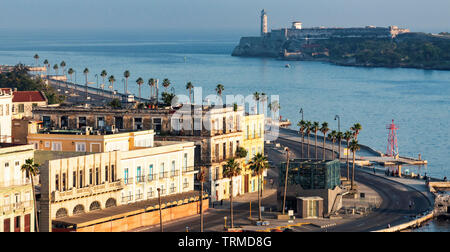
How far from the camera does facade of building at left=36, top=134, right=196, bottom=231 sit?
64.2m

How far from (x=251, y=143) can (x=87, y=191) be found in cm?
3025

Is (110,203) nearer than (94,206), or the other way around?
(94,206)

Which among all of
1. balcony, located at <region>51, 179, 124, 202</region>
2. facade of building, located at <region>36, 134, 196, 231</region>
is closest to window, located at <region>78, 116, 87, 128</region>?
facade of building, located at <region>36, 134, 196, 231</region>

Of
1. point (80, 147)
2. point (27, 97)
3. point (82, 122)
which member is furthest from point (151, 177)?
point (27, 97)

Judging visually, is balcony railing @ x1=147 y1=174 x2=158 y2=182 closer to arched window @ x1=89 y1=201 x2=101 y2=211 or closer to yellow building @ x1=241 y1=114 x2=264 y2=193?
arched window @ x1=89 y1=201 x2=101 y2=211

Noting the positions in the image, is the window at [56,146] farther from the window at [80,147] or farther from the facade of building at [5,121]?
the facade of building at [5,121]

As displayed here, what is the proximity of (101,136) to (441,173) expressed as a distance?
2493 inches

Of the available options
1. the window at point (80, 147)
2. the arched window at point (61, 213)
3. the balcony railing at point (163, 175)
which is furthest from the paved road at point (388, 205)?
the window at point (80, 147)

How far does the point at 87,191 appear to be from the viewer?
6706cm

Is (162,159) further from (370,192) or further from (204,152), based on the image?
(370,192)

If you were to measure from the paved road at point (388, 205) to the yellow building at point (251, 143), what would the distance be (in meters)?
12.0

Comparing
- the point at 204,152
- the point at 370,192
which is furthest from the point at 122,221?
the point at 370,192

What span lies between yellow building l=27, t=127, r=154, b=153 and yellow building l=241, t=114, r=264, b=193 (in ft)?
44.5

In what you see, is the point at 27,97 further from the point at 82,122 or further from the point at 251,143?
the point at 251,143
